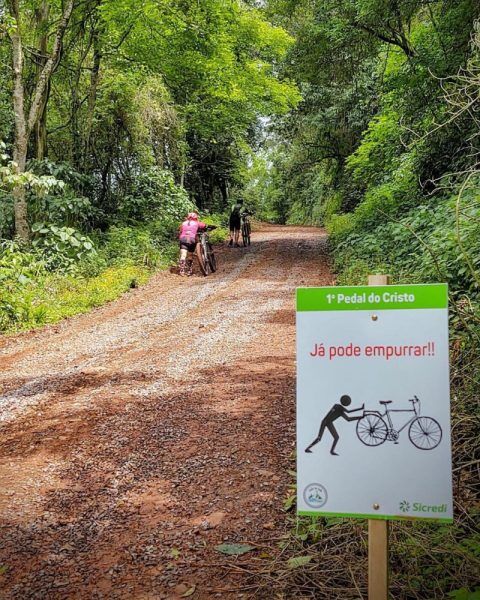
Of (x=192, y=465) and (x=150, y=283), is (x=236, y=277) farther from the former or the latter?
(x=192, y=465)

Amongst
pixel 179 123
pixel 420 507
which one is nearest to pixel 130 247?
pixel 179 123

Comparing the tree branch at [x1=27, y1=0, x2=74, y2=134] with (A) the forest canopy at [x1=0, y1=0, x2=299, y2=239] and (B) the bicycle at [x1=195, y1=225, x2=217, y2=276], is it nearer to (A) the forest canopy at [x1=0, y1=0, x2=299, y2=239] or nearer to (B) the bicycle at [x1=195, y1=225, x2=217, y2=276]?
(A) the forest canopy at [x1=0, y1=0, x2=299, y2=239]

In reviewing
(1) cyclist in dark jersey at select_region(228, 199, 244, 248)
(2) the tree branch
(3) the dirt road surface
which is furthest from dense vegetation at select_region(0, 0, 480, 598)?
(1) cyclist in dark jersey at select_region(228, 199, 244, 248)

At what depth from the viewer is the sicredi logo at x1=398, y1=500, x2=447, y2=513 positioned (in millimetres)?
2055

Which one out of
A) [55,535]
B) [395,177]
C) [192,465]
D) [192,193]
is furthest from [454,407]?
[192,193]

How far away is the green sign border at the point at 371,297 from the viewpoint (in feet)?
6.97

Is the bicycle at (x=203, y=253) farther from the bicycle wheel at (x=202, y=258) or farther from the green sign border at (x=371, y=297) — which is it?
the green sign border at (x=371, y=297)

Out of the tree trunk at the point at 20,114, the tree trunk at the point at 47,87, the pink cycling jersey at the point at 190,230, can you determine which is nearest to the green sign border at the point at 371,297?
the tree trunk at the point at 20,114

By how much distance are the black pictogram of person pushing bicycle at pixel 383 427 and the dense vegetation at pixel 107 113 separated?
348 inches

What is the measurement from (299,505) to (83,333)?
6812mm

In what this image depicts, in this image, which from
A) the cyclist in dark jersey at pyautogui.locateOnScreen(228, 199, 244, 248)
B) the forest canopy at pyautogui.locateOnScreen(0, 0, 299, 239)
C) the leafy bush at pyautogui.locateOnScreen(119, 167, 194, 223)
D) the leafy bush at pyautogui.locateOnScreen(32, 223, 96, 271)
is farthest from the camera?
the cyclist in dark jersey at pyautogui.locateOnScreen(228, 199, 244, 248)

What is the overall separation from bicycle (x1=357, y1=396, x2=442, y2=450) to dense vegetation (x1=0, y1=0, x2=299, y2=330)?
894 cm

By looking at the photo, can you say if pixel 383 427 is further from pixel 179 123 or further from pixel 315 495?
pixel 179 123

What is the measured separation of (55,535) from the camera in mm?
3252
